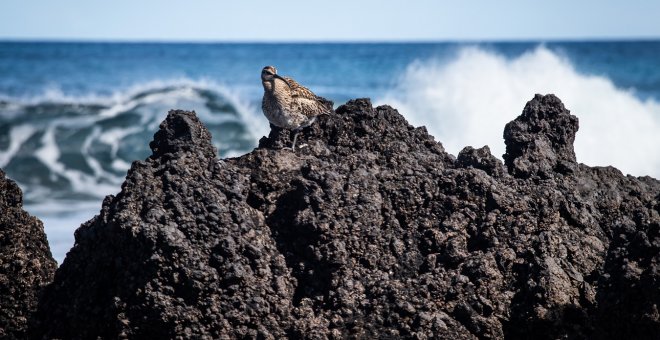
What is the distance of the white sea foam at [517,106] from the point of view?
→ 1346 cm

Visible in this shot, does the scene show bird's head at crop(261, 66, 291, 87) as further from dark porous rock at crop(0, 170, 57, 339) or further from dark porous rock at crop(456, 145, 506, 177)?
dark porous rock at crop(0, 170, 57, 339)

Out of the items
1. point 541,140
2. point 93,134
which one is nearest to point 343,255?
point 541,140

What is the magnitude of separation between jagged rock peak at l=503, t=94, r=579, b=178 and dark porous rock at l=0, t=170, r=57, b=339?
2.04 m

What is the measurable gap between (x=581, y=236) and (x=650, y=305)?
0.62m

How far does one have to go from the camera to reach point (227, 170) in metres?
3.77

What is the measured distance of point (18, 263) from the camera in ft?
13.5

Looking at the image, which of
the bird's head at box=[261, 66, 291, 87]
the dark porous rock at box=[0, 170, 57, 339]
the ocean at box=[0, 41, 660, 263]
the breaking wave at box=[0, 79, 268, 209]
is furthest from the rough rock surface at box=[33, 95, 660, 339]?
the breaking wave at box=[0, 79, 268, 209]

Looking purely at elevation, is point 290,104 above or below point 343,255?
above

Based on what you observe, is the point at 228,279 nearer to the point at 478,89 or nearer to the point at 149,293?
the point at 149,293

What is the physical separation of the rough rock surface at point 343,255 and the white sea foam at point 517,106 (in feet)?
25.2

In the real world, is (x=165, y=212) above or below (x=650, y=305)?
above

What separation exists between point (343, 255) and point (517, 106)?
15.9 metres

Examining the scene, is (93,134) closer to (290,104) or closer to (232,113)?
(232,113)

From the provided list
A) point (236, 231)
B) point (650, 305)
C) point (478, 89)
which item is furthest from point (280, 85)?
point (478, 89)
